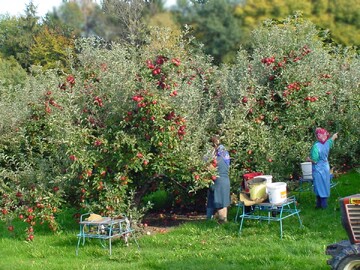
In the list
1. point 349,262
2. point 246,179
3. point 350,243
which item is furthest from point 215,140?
point 349,262

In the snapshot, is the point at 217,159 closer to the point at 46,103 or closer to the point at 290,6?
the point at 46,103

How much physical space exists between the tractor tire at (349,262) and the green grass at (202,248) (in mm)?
1170

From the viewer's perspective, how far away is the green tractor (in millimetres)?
6008

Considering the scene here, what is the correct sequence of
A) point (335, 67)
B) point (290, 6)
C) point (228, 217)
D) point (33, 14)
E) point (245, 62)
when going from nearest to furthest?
→ point (228, 217)
point (245, 62)
point (335, 67)
point (290, 6)
point (33, 14)

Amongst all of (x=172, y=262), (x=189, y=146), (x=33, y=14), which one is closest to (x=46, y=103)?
(x=189, y=146)

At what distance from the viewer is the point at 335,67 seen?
14000 millimetres

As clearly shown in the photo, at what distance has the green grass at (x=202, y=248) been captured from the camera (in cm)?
776

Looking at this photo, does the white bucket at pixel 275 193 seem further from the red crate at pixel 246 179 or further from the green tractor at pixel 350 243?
the green tractor at pixel 350 243

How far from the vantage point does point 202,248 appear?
8664 mm

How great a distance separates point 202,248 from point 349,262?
3030mm

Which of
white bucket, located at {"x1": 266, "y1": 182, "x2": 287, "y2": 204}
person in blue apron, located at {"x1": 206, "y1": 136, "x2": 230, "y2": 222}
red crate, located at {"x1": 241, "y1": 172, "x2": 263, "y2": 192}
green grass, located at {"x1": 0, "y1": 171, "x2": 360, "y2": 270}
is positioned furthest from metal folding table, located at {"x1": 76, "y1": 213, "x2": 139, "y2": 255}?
white bucket, located at {"x1": 266, "y1": 182, "x2": 287, "y2": 204}

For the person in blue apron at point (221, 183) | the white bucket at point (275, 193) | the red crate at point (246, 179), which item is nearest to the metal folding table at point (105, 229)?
the person in blue apron at point (221, 183)

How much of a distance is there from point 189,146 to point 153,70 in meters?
1.39

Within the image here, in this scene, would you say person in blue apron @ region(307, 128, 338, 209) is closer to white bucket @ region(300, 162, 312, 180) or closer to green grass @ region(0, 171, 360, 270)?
green grass @ region(0, 171, 360, 270)
